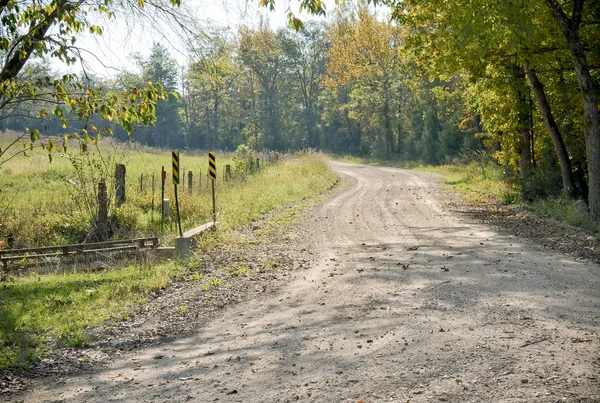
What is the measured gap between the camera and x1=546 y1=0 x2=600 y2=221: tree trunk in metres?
15.7

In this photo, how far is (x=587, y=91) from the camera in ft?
51.8

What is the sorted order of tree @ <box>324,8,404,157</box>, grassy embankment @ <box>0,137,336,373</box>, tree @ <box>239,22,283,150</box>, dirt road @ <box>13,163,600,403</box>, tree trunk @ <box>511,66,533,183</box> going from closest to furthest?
dirt road @ <box>13,163,600,403</box> < grassy embankment @ <box>0,137,336,373</box> < tree trunk @ <box>511,66,533,183</box> < tree @ <box>324,8,404,157</box> < tree @ <box>239,22,283,150</box>

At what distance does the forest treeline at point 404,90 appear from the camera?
15.7 m

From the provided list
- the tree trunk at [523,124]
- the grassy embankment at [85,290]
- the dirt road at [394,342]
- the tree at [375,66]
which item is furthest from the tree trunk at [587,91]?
the tree at [375,66]

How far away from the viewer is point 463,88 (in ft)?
109

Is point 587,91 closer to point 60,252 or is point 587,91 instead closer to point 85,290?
point 85,290

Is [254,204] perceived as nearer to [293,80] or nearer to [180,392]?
[180,392]

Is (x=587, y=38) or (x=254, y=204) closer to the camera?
(x=587, y=38)

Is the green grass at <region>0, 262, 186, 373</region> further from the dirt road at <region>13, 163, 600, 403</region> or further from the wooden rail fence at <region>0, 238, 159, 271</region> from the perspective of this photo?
the wooden rail fence at <region>0, 238, 159, 271</region>

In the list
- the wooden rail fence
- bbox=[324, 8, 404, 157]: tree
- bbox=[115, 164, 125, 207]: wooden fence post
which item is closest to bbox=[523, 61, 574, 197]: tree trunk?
the wooden rail fence

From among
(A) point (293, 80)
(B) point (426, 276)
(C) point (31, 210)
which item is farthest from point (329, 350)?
(A) point (293, 80)

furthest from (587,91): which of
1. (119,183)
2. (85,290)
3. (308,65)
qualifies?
(308,65)

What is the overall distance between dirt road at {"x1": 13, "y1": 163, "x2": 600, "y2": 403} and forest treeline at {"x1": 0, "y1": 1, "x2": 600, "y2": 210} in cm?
327

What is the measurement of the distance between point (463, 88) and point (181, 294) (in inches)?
1046
